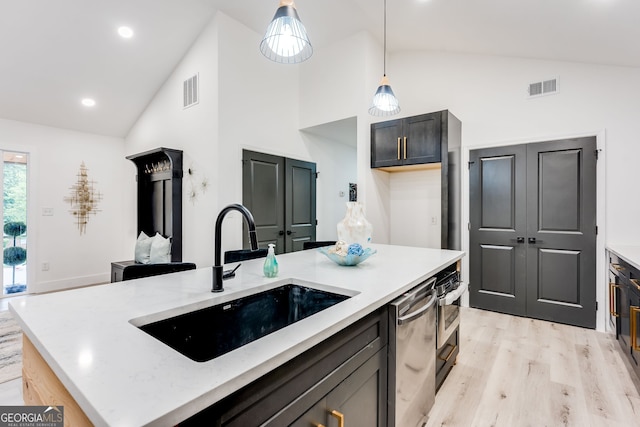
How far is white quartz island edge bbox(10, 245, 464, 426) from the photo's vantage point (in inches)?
23.0

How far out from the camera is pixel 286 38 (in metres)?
1.85

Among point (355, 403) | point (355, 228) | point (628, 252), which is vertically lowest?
point (355, 403)

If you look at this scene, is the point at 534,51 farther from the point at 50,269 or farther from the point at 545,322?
the point at 50,269

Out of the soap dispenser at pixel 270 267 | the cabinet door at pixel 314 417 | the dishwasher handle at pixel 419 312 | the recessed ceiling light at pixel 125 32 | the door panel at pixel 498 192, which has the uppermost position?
the recessed ceiling light at pixel 125 32

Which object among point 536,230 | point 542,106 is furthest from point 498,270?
point 542,106

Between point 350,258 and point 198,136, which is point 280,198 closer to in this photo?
point 198,136

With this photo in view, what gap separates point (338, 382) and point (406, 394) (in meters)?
0.63

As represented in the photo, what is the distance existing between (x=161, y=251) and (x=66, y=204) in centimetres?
224

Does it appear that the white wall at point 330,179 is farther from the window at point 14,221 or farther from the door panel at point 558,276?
the window at point 14,221

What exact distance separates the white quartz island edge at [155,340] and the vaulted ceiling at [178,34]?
2.72m

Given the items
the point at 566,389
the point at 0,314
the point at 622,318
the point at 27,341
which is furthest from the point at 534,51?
the point at 0,314

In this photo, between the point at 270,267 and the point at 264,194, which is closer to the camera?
the point at 270,267

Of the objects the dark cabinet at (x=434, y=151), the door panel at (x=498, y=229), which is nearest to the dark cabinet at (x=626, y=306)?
the door panel at (x=498, y=229)

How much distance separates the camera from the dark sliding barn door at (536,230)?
332 centimetres
